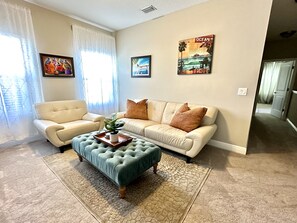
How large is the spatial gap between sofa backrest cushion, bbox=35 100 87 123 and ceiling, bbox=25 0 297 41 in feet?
6.17

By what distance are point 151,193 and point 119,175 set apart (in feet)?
1.58

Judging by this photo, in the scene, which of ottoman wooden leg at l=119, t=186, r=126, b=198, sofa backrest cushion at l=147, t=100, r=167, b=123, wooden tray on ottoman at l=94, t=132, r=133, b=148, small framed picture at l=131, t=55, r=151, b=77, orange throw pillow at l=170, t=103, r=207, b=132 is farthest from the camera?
small framed picture at l=131, t=55, r=151, b=77

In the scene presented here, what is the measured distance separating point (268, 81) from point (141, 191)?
972 centimetres

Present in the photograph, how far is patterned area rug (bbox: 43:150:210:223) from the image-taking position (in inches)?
53.6

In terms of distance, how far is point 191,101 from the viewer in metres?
2.98

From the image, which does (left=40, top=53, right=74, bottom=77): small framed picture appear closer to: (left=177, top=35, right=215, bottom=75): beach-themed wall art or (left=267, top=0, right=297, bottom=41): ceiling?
(left=177, top=35, right=215, bottom=75): beach-themed wall art

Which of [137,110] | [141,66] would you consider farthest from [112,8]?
[137,110]

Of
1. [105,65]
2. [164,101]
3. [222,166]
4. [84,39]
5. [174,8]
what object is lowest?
[222,166]

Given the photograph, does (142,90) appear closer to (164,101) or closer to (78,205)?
(164,101)

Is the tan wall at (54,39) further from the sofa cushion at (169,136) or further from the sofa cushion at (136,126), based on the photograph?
the sofa cushion at (169,136)

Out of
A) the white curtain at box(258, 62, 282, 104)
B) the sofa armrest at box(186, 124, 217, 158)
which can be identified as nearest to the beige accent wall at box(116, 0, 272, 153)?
the sofa armrest at box(186, 124, 217, 158)

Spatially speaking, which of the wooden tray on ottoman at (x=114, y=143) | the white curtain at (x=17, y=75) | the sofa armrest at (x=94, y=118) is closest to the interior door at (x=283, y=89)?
the wooden tray on ottoman at (x=114, y=143)

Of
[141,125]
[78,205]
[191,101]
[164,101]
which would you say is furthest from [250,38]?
[78,205]

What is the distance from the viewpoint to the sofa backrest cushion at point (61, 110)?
2703mm
